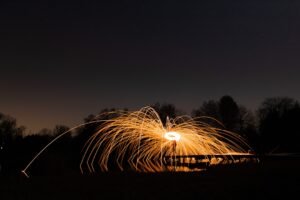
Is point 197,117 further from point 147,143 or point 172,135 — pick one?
point 147,143

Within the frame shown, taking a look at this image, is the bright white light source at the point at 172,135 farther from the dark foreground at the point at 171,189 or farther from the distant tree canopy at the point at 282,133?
the distant tree canopy at the point at 282,133

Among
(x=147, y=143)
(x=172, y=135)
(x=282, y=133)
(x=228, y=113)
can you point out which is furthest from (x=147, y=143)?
(x=228, y=113)

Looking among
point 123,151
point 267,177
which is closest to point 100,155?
point 123,151

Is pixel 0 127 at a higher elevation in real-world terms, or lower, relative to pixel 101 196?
higher

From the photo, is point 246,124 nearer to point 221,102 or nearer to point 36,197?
point 221,102

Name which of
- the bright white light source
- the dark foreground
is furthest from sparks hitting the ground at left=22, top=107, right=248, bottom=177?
the dark foreground

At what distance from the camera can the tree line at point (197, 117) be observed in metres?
29.3

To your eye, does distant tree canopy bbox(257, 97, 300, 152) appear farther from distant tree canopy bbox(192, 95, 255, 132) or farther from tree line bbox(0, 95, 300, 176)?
distant tree canopy bbox(192, 95, 255, 132)

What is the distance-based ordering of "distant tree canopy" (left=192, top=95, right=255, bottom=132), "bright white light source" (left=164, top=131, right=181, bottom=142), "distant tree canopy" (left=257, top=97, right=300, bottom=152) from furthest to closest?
"distant tree canopy" (left=192, top=95, right=255, bottom=132) < "distant tree canopy" (left=257, top=97, right=300, bottom=152) < "bright white light source" (left=164, top=131, right=181, bottom=142)

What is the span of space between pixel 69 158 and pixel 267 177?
2356 cm

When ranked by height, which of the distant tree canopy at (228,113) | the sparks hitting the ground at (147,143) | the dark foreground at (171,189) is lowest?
the dark foreground at (171,189)

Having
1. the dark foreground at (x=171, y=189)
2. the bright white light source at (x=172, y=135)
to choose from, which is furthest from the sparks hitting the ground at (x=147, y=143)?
the dark foreground at (x=171, y=189)

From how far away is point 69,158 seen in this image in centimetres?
3525

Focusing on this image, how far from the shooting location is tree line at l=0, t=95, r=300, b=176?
2926 centimetres
